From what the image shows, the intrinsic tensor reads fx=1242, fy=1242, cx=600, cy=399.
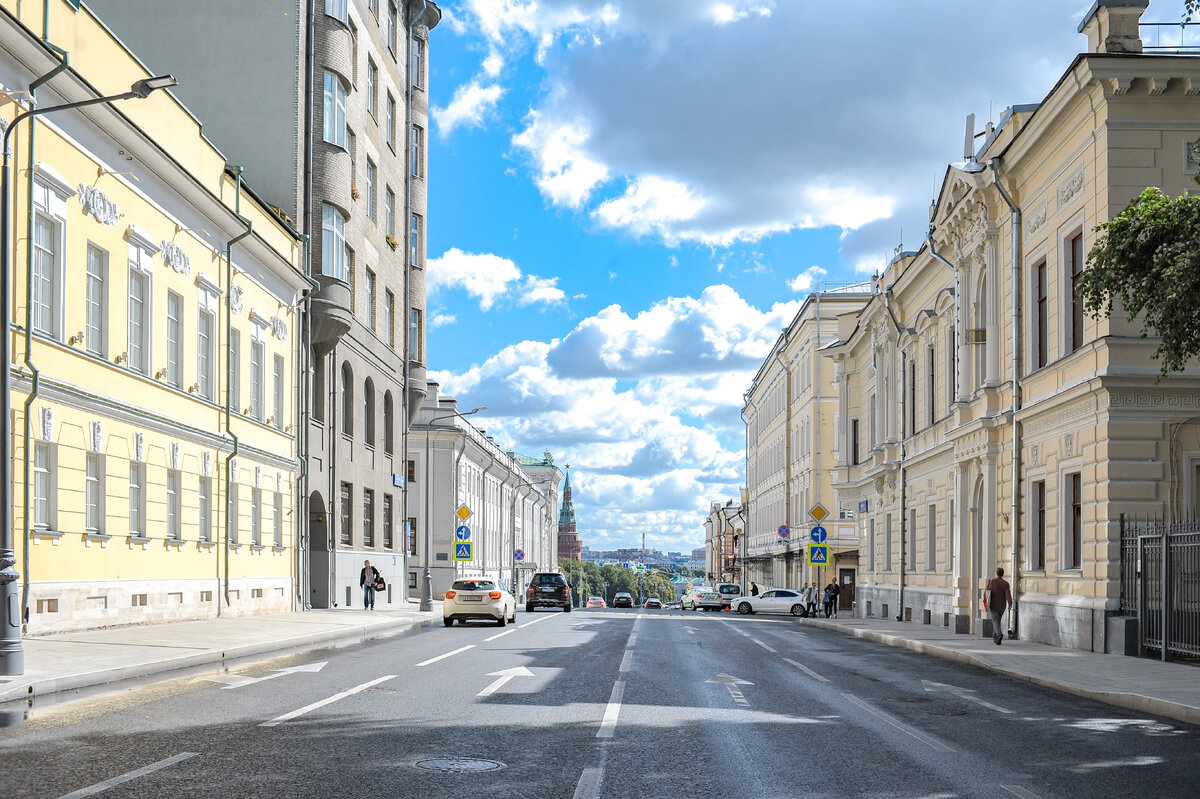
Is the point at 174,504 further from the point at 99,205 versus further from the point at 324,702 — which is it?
the point at 324,702

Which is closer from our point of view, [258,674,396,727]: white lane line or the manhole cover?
the manhole cover

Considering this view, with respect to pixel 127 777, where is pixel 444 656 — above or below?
below

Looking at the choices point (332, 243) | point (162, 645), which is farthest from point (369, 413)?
point (162, 645)

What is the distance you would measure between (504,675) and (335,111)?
28.2m

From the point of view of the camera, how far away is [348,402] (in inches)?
1794

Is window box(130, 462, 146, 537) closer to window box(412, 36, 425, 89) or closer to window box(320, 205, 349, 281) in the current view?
window box(320, 205, 349, 281)

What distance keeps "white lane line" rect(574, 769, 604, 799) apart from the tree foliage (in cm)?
975

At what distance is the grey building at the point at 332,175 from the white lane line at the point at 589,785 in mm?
27423

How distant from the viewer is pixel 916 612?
4025 centimetres

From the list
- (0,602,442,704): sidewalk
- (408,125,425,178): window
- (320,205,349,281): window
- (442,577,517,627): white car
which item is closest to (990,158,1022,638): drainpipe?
(442,577,517,627): white car

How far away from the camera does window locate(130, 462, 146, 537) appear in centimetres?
2591

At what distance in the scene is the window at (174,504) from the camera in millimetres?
28312

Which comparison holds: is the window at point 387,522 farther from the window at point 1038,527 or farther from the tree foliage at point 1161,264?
the tree foliage at point 1161,264

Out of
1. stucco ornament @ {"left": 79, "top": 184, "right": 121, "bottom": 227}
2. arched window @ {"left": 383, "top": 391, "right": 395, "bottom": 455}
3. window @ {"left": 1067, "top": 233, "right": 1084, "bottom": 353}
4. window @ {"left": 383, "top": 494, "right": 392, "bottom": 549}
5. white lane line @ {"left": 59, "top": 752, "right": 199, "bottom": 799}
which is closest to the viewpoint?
white lane line @ {"left": 59, "top": 752, "right": 199, "bottom": 799}
